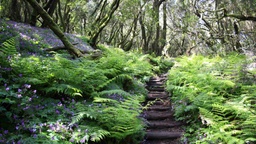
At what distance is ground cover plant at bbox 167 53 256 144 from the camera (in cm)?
409

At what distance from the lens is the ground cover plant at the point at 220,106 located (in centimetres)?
409

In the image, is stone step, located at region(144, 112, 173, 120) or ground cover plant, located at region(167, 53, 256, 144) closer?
ground cover plant, located at region(167, 53, 256, 144)

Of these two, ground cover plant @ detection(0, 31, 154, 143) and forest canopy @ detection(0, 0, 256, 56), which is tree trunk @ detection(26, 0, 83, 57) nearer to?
ground cover plant @ detection(0, 31, 154, 143)

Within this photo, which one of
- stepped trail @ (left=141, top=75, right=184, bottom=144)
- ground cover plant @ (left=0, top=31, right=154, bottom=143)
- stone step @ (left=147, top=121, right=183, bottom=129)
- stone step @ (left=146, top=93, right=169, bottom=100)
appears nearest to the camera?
ground cover plant @ (left=0, top=31, right=154, bottom=143)

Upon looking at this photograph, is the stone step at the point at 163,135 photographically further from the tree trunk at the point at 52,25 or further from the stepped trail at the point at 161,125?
the tree trunk at the point at 52,25

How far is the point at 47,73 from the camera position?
4.23 m

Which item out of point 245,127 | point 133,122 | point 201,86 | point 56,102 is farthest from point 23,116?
point 201,86

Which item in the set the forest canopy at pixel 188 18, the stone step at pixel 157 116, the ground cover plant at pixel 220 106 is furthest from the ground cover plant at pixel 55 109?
the forest canopy at pixel 188 18

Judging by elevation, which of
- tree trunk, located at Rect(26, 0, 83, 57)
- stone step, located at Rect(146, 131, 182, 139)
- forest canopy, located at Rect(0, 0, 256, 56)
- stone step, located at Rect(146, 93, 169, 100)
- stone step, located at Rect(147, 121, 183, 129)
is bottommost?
stone step, located at Rect(146, 131, 182, 139)

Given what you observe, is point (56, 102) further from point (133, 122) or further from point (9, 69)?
point (133, 122)

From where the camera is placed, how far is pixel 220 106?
177 inches

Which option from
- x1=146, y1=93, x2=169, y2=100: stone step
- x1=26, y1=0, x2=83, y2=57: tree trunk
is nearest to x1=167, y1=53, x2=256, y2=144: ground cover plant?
x1=146, y1=93, x2=169, y2=100: stone step

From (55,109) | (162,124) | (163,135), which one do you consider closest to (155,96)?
(162,124)

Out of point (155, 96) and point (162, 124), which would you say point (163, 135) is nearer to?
point (162, 124)
